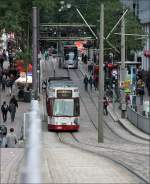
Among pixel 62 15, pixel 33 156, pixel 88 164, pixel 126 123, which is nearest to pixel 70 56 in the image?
pixel 62 15

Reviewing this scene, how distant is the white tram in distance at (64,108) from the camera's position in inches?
1410

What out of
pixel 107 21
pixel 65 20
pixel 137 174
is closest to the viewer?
pixel 137 174

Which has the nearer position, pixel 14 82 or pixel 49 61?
pixel 14 82

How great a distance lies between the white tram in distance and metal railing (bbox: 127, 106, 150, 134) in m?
3.45

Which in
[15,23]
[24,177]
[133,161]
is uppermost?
[15,23]

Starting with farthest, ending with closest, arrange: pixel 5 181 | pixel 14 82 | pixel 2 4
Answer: pixel 14 82, pixel 2 4, pixel 5 181

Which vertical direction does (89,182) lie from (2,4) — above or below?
below

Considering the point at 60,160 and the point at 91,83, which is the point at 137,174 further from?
the point at 91,83

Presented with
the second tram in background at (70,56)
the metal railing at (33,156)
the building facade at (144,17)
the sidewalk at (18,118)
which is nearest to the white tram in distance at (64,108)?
the sidewalk at (18,118)

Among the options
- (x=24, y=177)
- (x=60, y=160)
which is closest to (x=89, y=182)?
(x=60, y=160)

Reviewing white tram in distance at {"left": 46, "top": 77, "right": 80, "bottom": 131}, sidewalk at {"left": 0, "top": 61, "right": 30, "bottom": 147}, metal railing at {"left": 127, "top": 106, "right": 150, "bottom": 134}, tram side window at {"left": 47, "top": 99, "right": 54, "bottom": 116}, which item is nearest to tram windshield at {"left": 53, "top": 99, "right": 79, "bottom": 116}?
white tram in distance at {"left": 46, "top": 77, "right": 80, "bottom": 131}

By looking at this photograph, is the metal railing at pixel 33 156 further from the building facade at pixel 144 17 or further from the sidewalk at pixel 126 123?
the building facade at pixel 144 17

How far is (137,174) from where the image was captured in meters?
15.2

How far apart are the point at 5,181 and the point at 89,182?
1.79 m
